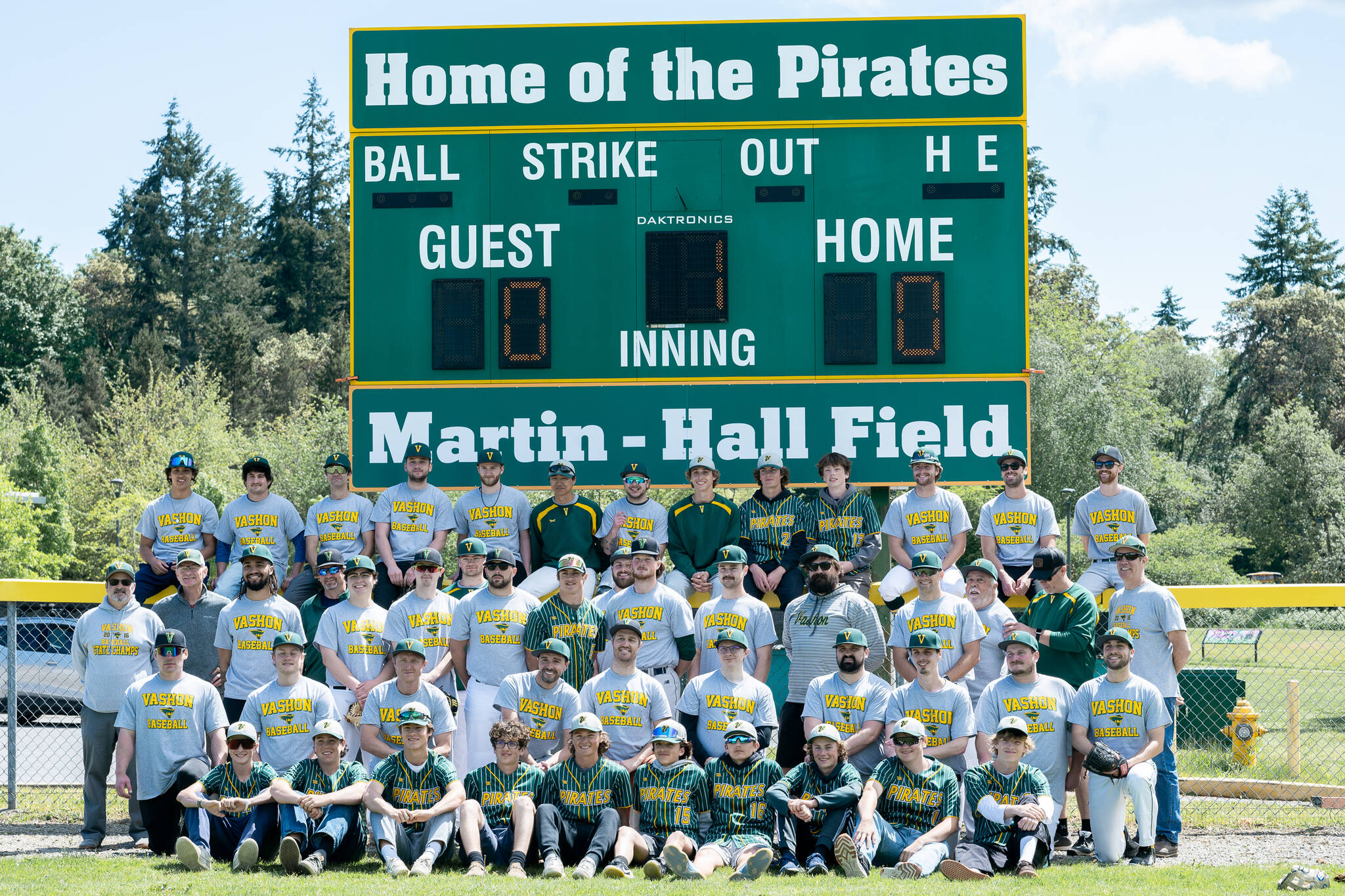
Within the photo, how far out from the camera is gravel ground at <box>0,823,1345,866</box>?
318 inches

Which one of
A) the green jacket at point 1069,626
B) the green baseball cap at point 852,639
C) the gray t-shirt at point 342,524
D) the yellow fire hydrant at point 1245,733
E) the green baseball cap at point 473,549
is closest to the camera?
the green baseball cap at point 852,639

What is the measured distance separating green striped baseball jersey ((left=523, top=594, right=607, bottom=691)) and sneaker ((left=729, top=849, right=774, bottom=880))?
6.23 ft

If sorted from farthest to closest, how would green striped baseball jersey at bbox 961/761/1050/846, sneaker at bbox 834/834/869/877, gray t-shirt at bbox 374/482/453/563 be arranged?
gray t-shirt at bbox 374/482/453/563 < green striped baseball jersey at bbox 961/761/1050/846 < sneaker at bbox 834/834/869/877

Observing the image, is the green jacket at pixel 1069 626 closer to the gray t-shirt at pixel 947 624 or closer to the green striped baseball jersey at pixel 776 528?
the gray t-shirt at pixel 947 624

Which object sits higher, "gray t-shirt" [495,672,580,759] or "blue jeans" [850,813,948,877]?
"gray t-shirt" [495,672,580,759]

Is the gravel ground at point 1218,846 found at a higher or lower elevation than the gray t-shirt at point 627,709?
lower

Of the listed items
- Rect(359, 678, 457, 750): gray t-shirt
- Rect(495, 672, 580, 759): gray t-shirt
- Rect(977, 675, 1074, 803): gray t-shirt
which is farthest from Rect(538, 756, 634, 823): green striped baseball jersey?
Rect(977, 675, 1074, 803): gray t-shirt

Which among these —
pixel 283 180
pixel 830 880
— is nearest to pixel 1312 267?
pixel 283 180

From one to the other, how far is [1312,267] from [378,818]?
62201 mm

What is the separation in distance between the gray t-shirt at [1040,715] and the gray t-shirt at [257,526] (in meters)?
5.11

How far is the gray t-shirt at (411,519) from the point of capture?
32.6ft

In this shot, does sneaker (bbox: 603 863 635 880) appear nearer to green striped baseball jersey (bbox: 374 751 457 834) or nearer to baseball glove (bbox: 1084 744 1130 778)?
green striped baseball jersey (bbox: 374 751 457 834)

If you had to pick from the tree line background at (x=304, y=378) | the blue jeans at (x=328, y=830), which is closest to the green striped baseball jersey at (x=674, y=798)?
the blue jeans at (x=328, y=830)

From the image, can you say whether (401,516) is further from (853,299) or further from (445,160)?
(853,299)
